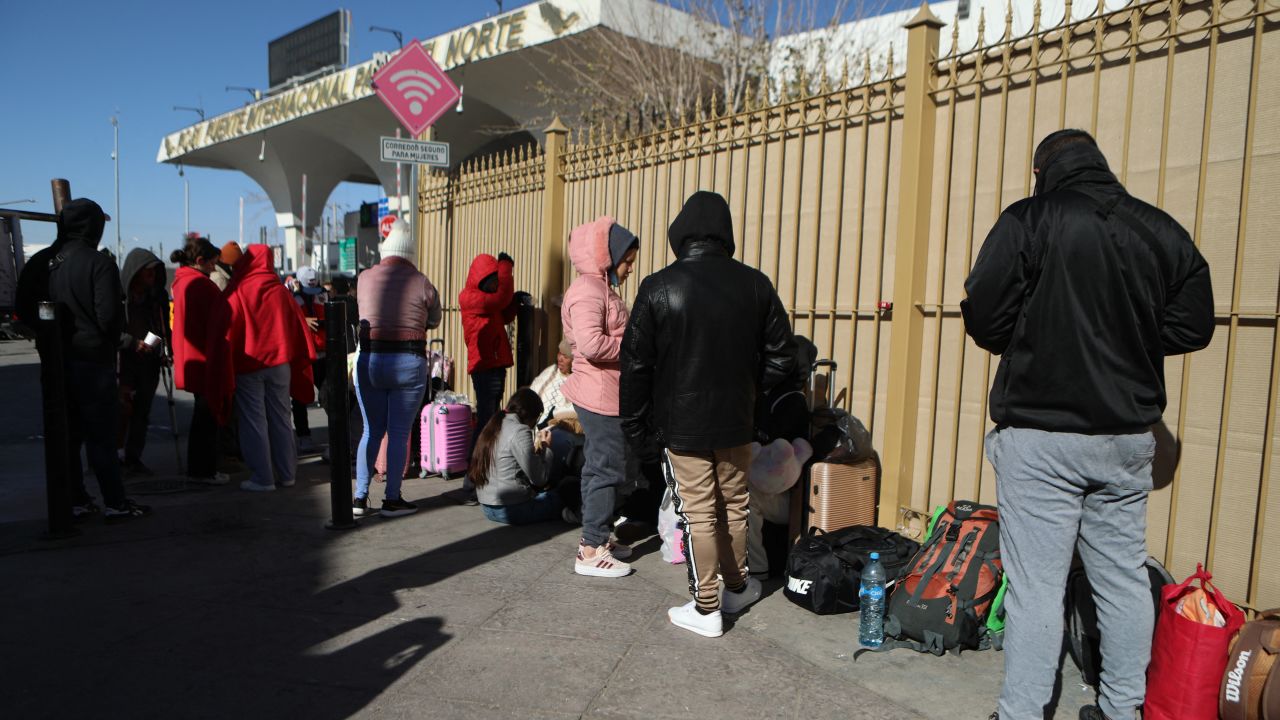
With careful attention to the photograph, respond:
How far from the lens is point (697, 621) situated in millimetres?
3760

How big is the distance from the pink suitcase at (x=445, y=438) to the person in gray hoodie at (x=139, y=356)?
234cm

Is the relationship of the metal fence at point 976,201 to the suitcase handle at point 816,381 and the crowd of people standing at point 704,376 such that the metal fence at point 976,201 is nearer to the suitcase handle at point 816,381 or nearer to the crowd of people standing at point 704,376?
the suitcase handle at point 816,381

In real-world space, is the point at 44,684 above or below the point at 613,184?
below

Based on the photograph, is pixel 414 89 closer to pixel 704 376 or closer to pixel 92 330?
pixel 92 330

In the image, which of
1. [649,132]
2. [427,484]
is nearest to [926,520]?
[649,132]

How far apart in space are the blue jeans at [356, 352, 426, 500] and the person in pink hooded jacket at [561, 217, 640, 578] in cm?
153

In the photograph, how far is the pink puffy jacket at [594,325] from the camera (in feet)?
14.5

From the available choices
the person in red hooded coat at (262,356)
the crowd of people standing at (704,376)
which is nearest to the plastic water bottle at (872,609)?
the crowd of people standing at (704,376)

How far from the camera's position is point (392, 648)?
3582 millimetres

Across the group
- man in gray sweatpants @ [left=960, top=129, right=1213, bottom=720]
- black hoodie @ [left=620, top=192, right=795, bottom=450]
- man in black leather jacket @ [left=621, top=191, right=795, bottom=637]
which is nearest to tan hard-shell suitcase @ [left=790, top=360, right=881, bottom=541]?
man in black leather jacket @ [left=621, top=191, right=795, bottom=637]

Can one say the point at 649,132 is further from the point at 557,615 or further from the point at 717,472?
the point at 557,615

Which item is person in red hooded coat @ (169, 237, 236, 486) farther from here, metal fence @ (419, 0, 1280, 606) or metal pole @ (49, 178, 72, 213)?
metal fence @ (419, 0, 1280, 606)

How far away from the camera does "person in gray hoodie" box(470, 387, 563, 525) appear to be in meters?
5.33

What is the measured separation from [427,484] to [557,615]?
318cm
